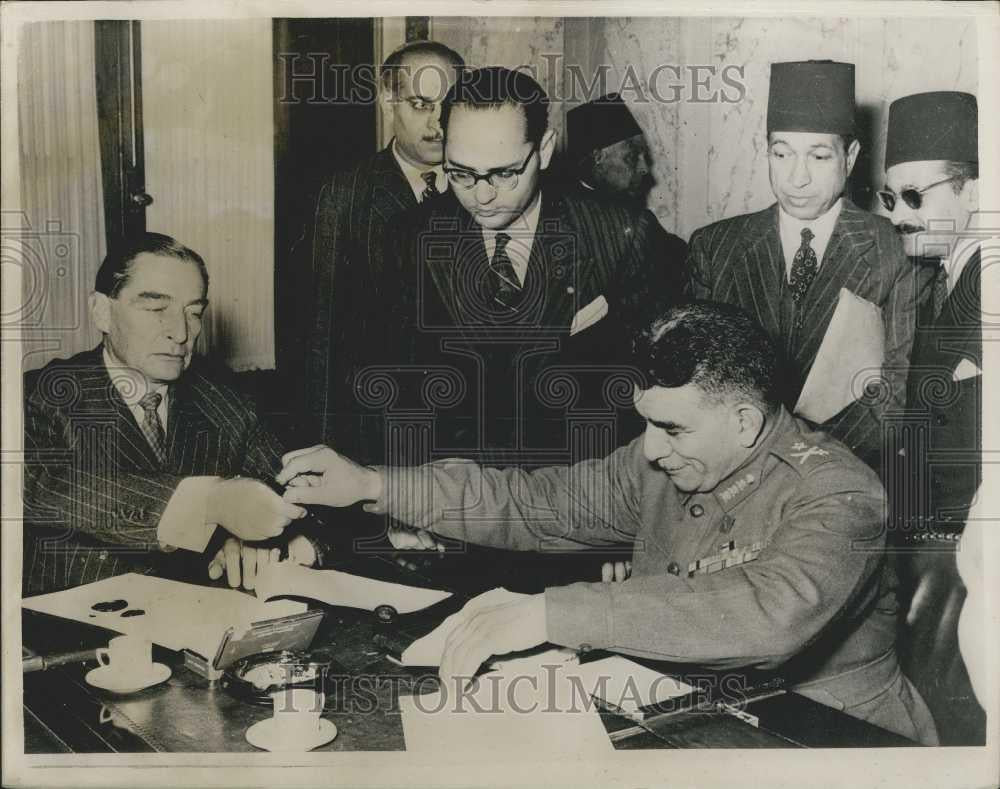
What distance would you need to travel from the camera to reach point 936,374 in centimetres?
234

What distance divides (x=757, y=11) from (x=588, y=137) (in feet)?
1.56

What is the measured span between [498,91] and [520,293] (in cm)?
45

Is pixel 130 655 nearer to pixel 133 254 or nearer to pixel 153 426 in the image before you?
pixel 153 426

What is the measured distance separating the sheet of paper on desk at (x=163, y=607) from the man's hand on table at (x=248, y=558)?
0.11ft

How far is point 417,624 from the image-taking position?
227cm

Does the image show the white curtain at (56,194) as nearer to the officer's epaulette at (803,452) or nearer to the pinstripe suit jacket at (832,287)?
the pinstripe suit jacket at (832,287)

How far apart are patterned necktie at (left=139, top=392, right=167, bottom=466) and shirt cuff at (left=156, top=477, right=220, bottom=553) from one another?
9cm

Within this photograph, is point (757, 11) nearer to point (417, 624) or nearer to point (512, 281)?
point (512, 281)

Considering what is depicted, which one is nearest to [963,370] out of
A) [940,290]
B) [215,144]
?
[940,290]

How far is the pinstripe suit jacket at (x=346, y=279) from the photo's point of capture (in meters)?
2.33

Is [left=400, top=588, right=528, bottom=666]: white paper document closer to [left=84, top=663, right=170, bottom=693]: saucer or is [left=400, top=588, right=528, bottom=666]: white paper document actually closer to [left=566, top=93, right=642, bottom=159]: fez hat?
[left=84, top=663, right=170, bottom=693]: saucer

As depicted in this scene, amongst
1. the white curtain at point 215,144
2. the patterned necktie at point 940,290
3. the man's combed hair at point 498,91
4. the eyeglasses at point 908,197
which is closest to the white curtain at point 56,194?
the white curtain at point 215,144

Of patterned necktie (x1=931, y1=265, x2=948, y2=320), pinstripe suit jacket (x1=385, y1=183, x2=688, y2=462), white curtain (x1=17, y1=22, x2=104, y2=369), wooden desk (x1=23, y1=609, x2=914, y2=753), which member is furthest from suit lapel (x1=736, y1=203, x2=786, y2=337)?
white curtain (x1=17, y1=22, x2=104, y2=369)

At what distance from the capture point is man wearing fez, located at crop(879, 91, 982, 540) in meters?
2.32
